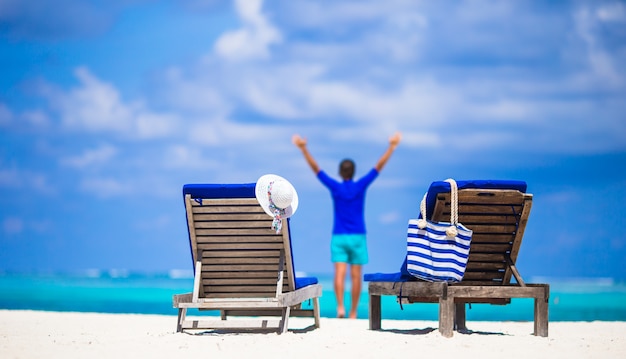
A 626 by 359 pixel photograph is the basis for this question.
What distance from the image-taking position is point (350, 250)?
1107cm

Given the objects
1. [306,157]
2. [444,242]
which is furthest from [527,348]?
[306,157]

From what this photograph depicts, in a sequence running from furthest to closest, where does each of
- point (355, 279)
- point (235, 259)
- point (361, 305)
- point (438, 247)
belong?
point (361, 305) < point (355, 279) < point (235, 259) < point (438, 247)

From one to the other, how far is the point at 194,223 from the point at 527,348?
279cm

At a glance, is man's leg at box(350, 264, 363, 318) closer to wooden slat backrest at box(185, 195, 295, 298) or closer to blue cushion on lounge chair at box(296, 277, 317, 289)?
blue cushion on lounge chair at box(296, 277, 317, 289)

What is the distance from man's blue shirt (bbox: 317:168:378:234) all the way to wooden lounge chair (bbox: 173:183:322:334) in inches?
114

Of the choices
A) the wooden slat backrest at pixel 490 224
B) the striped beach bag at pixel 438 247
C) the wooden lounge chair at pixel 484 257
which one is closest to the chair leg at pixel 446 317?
the wooden lounge chair at pixel 484 257

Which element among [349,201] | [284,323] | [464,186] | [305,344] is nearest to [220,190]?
[284,323]

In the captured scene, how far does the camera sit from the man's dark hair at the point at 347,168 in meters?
11.0

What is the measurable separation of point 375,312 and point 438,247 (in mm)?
1314

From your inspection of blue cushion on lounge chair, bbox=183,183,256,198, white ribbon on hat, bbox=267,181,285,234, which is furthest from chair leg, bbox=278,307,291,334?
blue cushion on lounge chair, bbox=183,183,256,198

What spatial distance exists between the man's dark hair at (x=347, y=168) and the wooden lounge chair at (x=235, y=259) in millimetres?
3022

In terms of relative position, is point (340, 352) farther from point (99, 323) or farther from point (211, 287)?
point (99, 323)

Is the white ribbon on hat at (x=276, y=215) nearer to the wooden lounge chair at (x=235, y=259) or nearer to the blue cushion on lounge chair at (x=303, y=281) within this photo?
the wooden lounge chair at (x=235, y=259)

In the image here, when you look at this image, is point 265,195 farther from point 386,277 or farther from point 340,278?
point 340,278
